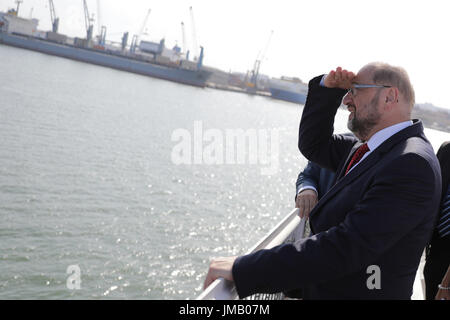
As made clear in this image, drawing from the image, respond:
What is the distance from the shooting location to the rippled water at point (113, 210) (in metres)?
6.02

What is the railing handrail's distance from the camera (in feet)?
3.94

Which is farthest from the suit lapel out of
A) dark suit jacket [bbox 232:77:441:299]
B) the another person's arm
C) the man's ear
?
the another person's arm

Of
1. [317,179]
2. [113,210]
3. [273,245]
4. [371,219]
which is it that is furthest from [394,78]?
[113,210]

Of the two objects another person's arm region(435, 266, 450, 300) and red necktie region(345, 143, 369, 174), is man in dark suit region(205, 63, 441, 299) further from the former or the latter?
another person's arm region(435, 266, 450, 300)

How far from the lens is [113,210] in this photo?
8.46 m

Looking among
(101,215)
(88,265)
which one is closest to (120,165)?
(101,215)

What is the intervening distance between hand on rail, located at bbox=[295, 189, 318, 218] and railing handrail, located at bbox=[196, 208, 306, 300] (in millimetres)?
35

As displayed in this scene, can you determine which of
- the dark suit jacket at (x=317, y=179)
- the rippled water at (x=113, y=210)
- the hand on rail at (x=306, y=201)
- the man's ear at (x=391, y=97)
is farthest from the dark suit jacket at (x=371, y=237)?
the rippled water at (x=113, y=210)

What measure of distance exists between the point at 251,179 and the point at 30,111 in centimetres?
996

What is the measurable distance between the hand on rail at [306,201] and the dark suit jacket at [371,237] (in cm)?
93

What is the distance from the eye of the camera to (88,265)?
6.25 metres

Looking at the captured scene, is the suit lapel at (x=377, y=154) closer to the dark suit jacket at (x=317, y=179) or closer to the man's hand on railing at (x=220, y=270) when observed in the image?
the man's hand on railing at (x=220, y=270)

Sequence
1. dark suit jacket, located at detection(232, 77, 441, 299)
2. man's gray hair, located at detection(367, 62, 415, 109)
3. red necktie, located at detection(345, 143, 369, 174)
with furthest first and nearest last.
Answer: red necktie, located at detection(345, 143, 369, 174)
man's gray hair, located at detection(367, 62, 415, 109)
dark suit jacket, located at detection(232, 77, 441, 299)

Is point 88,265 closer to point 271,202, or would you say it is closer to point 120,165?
point 120,165
